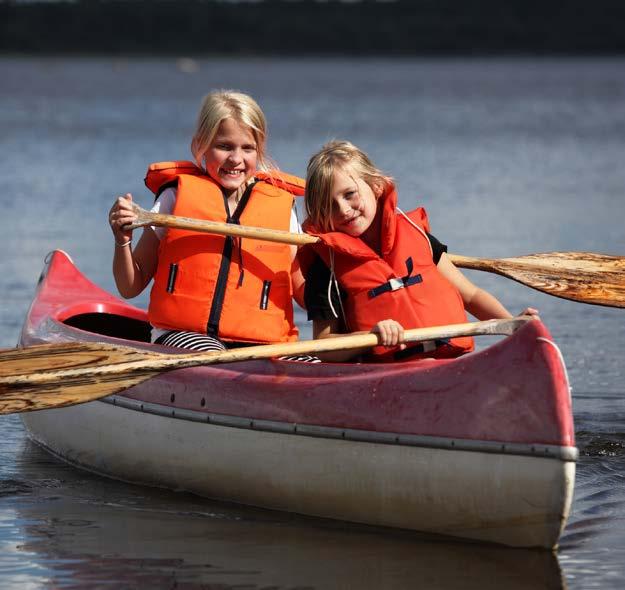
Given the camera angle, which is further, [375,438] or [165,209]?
[165,209]

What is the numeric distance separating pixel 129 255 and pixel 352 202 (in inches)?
36.4

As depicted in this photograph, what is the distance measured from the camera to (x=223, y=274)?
566 centimetres

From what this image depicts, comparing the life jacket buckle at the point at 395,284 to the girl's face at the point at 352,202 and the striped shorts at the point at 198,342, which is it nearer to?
the girl's face at the point at 352,202

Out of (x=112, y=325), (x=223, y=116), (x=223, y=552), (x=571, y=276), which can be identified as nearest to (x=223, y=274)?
(x=223, y=116)

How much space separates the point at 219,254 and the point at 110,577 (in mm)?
1458

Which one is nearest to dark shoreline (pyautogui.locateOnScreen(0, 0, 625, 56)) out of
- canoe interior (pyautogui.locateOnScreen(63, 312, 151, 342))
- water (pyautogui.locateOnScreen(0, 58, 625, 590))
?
water (pyautogui.locateOnScreen(0, 58, 625, 590))

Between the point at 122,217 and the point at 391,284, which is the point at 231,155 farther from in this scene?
Answer: the point at 391,284

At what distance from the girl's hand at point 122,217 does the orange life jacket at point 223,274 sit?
30 centimetres

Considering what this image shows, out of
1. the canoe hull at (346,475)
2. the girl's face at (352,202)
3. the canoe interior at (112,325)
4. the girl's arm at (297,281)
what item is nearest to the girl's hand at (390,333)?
the canoe hull at (346,475)

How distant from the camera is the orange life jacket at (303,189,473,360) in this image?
17.1 feet

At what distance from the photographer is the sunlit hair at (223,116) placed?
5.58 meters

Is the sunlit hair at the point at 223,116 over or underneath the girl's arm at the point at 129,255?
over

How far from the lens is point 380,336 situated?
192 inches

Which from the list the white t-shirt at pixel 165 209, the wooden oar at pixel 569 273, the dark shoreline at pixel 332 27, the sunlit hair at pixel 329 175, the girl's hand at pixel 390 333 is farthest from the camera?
the dark shoreline at pixel 332 27
